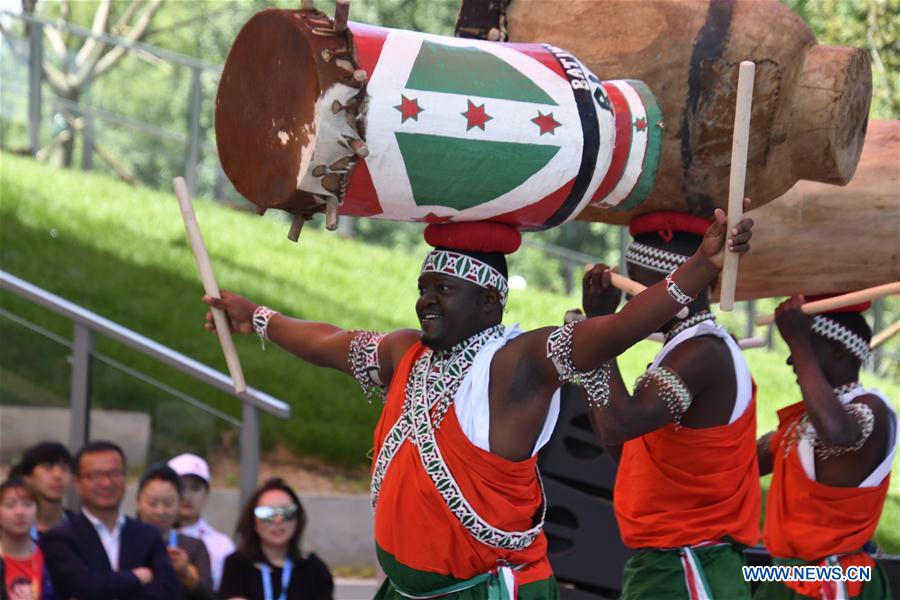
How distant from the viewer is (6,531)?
231 inches

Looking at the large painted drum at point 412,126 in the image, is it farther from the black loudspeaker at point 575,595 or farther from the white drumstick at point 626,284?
the black loudspeaker at point 575,595

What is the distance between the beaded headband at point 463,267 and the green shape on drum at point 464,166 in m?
0.26

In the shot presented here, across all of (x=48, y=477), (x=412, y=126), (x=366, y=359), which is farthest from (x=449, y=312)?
(x=48, y=477)

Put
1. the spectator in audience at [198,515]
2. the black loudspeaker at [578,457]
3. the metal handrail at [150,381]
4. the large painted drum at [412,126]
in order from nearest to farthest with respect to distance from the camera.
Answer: the large painted drum at [412,126], the black loudspeaker at [578,457], the spectator in audience at [198,515], the metal handrail at [150,381]

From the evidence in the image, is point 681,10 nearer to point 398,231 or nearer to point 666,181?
point 666,181

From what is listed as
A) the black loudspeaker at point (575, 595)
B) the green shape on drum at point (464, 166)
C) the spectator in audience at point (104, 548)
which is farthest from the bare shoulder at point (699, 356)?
the spectator in audience at point (104, 548)

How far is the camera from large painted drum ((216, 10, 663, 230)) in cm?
385

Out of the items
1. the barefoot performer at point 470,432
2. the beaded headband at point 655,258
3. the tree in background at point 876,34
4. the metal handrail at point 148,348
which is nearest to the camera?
the barefoot performer at point 470,432

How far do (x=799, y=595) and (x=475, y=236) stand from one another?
7.18 feet

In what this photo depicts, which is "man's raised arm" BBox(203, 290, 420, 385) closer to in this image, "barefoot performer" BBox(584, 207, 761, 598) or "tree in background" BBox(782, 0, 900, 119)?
"barefoot performer" BBox(584, 207, 761, 598)

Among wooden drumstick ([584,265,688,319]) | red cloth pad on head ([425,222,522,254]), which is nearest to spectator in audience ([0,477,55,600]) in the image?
red cloth pad on head ([425,222,522,254])

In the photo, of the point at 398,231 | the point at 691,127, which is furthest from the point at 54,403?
the point at 398,231

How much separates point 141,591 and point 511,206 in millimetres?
2852

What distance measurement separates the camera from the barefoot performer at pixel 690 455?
195 inches
